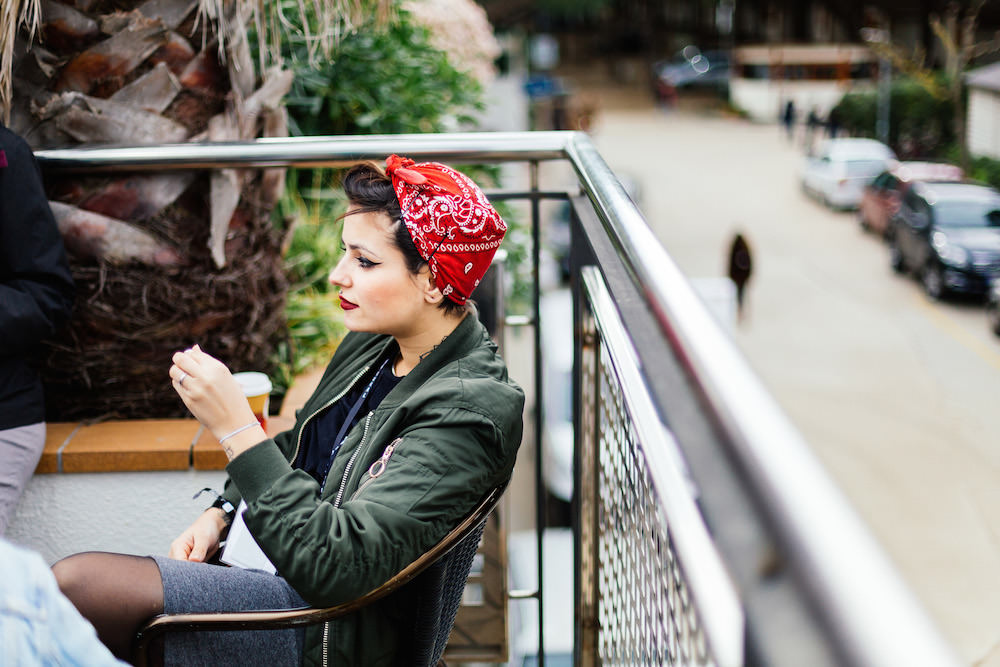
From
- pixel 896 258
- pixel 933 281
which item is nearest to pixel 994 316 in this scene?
pixel 933 281

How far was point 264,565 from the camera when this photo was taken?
74.5 inches

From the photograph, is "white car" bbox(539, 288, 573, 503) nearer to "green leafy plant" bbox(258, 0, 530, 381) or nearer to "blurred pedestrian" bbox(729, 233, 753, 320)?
"green leafy plant" bbox(258, 0, 530, 381)

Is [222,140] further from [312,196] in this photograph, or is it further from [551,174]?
[551,174]

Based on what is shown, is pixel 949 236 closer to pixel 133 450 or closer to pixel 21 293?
pixel 133 450

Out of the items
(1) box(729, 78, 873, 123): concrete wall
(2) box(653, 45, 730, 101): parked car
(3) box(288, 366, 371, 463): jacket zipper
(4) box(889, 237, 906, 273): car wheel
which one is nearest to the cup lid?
(3) box(288, 366, 371, 463): jacket zipper

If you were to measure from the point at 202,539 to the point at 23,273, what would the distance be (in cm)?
88

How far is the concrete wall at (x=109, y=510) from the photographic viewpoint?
274 cm

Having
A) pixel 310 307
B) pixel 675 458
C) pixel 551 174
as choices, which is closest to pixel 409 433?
pixel 675 458

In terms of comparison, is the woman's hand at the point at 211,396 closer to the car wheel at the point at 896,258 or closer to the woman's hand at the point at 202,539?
the woman's hand at the point at 202,539

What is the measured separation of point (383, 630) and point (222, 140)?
67.1 inches

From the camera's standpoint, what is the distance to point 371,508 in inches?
60.5

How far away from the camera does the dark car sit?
53.0 ft

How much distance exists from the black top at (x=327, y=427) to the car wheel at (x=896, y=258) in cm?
1838

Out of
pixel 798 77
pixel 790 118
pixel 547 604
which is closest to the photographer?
pixel 547 604
